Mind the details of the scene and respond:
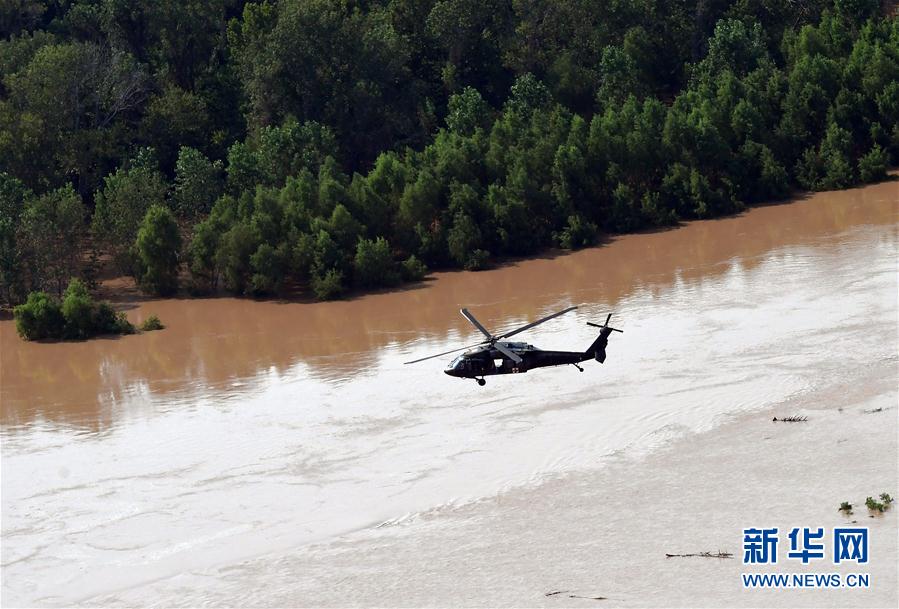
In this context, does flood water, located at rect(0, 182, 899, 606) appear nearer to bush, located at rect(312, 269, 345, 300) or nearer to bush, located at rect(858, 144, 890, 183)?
bush, located at rect(312, 269, 345, 300)

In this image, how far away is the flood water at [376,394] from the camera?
111ft

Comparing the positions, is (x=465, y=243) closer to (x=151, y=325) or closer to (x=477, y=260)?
(x=477, y=260)

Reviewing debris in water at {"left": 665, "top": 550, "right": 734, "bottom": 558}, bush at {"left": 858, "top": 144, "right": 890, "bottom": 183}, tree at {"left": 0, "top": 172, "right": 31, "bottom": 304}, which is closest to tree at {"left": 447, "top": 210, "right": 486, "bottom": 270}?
tree at {"left": 0, "top": 172, "right": 31, "bottom": 304}

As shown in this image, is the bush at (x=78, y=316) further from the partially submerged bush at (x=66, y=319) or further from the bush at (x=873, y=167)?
the bush at (x=873, y=167)

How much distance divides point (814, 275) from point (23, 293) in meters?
25.4

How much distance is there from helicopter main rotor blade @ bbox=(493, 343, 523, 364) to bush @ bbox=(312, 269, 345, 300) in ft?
55.1

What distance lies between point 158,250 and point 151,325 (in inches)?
151

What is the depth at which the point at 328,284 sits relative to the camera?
50.3 meters

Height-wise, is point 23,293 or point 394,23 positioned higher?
point 394,23

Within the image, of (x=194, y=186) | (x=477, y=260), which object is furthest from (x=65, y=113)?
(x=477, y=260)

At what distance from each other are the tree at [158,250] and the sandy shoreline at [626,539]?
21.4 metres

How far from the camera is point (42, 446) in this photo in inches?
1524

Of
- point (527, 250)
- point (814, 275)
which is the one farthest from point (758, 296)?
point (527, 250)

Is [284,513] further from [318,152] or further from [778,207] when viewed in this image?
[778,207]
